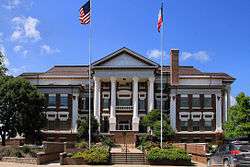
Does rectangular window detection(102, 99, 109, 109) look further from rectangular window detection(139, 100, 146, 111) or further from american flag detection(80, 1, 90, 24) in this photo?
american flag detection(80, 1, 90, 24)

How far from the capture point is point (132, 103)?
78.4 m

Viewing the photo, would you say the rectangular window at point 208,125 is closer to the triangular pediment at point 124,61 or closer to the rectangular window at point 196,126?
the rectangular window at point 196,126

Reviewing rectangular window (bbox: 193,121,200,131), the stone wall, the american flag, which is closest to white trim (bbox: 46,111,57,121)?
rectangular window (bbox: 193,121,200,131)

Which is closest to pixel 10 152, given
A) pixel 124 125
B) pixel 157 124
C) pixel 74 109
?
pixel 157 124

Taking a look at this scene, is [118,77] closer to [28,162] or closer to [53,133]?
[53,133]

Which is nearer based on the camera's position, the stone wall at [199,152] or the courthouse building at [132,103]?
the stone wall at [199,152]

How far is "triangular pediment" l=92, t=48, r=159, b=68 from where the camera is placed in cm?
7575

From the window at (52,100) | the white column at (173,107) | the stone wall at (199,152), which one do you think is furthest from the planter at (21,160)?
the white column at (173,107)

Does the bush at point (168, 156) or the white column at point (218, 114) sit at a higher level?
the white column at point (218, 114)

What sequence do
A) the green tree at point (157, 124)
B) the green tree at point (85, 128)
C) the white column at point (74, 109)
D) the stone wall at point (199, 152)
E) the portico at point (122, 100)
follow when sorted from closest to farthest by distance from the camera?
the stone wall at point (199, 152)
the green tree at point (157, 124)
the green tree at point (85, 128)
the portico at point (122, 100)
the white column at point (74, 109)

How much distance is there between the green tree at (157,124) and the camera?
222 feet

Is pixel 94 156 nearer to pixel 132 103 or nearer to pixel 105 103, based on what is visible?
pixel 132 103

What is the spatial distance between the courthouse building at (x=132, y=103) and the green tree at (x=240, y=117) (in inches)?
724

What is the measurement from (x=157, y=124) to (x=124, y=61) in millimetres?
13374
